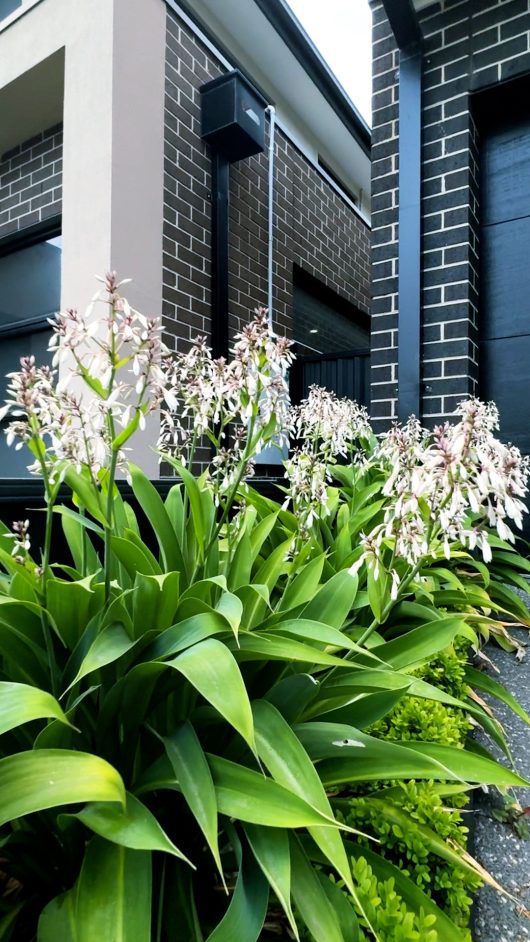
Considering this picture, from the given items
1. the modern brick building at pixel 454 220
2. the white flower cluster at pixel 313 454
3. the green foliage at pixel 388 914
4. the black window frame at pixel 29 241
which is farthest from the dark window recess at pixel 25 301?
the green foliage at pixel 388 914

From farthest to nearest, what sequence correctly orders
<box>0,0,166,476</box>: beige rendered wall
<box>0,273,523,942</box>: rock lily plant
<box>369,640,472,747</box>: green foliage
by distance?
1. <box>0,0,166,476</box>: beige rendered wall
2. <box>369,640,472,747</box>: green foliage
3. <box>0,273,523,942</box>: rock lily plant

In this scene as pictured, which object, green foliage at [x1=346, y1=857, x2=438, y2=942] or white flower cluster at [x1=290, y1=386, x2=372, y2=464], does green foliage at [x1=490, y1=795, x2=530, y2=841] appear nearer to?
green foliage at [x1=346, y1=857, x2=438, y2=942]

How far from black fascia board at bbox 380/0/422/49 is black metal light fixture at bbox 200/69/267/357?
4.09 ft

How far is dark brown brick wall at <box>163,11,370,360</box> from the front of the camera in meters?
3.87

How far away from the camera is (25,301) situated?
4332 mm

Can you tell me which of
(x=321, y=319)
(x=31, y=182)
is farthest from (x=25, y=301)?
(x=321, y=319)

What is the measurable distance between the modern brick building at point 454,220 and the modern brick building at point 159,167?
1.34 meters

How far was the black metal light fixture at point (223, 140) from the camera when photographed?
396cm

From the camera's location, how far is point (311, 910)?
2.45 ft

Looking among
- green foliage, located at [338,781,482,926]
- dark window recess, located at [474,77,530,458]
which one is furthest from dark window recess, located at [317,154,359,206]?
green foliage, located at [338,781,482,926]

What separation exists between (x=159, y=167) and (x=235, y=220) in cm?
97

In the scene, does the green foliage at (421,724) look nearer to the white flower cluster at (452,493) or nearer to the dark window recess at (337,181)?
the white flower cluster at (452,493)

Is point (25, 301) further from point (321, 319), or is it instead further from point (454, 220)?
point (454, 220)

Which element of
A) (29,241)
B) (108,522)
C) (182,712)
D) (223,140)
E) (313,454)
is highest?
(223,140)
